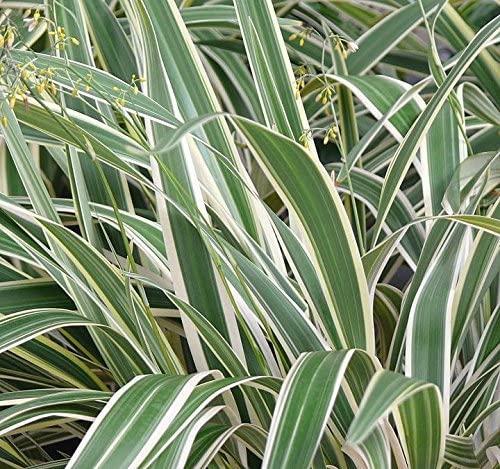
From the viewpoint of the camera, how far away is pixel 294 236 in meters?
0.71

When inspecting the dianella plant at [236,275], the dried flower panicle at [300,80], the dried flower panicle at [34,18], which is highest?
the dried flower panicle at [34,18]

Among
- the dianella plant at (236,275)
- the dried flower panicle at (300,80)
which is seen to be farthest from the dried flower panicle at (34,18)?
the dried flower panicle at (300,80)

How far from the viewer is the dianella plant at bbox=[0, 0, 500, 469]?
21.7 inches

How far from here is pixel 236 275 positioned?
25.6 inches

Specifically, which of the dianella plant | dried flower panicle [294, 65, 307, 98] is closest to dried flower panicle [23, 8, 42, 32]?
the dianella plant

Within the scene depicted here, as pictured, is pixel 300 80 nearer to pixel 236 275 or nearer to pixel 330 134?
pixel 330 134

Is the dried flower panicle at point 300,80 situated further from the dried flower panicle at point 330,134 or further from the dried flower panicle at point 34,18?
the dried flower panicle at point 34,18

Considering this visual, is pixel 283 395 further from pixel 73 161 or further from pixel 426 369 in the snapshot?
pixel 73 161

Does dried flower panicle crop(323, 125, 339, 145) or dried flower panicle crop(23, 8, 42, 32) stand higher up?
dried flower panicle crop(23, 8, 42, 32)

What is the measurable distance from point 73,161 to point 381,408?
1.26 feet

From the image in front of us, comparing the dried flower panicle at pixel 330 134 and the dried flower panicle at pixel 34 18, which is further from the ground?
the dried flower panicle at pixel 34 18

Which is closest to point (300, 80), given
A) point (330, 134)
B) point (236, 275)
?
point (330, 134)

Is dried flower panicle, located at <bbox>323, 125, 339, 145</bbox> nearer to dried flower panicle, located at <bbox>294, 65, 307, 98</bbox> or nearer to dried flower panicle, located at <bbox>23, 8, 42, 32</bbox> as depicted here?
dried flower panicle, located at <bbox>294, 65, 307, 98</bbox>

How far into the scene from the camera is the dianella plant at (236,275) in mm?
552
